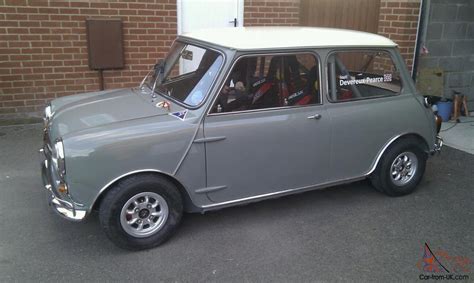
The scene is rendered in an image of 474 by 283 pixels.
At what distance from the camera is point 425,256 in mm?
3723

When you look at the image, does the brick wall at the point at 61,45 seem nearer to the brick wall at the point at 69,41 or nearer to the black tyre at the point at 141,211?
the brick wall at the point at 69,41

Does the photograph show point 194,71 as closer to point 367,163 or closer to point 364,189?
point 367,163

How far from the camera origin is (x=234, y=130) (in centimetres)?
380

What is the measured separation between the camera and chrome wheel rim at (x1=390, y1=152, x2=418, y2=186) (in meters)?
4.71

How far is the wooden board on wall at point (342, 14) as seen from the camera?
795 cm

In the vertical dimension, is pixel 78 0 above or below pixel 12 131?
above

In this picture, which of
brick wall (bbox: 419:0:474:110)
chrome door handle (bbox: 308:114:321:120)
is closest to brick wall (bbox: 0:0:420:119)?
brick wall (bbox: 419:0:474:110)

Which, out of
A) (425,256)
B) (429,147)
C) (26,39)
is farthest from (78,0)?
(425,256)

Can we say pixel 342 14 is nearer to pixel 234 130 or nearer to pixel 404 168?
pixel 404 168

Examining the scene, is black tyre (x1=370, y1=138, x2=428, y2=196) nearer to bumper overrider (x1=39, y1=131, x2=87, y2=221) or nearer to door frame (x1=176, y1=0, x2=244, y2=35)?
bumper overrider (x1=39, y1=131, x2=87, y2=221)

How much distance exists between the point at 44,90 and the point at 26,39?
2.65 ft

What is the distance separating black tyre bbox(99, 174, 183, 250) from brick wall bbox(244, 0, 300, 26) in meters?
5.07

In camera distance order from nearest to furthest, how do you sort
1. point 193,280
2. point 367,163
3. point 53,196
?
1. point 193,280
2. point 53,196
3. point 367,163
